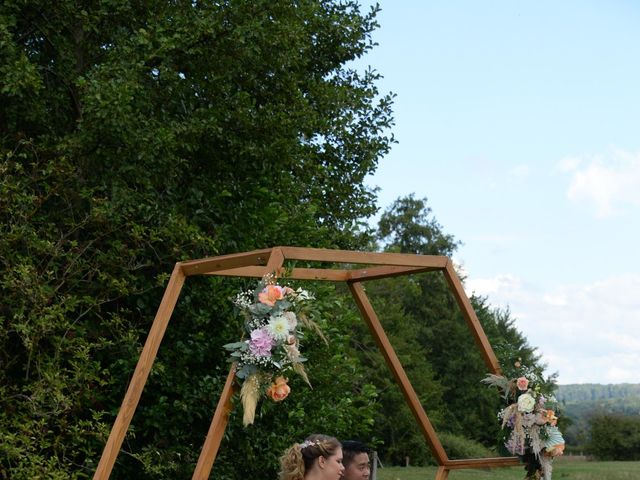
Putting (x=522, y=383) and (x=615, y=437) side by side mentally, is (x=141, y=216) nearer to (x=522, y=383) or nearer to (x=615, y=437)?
(x=522, y=383)

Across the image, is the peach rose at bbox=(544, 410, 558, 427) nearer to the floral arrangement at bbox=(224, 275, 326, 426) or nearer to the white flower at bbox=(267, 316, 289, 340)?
the floral arrangement at bbox=(224, 275, 326, 426)

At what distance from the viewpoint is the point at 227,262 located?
6.82 metres

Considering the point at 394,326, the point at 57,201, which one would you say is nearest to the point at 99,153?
the point at 57,201

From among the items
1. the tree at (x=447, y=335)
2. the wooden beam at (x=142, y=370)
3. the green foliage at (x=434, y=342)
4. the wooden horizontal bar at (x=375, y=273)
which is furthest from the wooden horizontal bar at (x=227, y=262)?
the tree at (x=447, y=335)

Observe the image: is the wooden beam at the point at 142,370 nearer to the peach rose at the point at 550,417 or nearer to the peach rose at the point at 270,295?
the peach rose at the point at 270,295

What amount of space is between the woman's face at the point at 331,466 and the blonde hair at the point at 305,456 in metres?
0.02

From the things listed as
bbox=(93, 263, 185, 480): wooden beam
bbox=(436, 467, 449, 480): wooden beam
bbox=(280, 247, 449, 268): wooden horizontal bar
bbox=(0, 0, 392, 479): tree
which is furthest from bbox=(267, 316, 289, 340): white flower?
bbox=(0, 0, 392, 479): tree

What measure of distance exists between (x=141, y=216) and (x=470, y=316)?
14.6 feet

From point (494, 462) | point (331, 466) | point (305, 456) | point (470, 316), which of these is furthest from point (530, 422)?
point (305, 456)

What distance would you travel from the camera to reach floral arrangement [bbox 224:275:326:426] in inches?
241

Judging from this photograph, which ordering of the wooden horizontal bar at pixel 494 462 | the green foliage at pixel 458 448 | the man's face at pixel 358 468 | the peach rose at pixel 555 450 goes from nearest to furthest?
Answer: the peach rose at pixel 555 450
the wooden horizontal bar at pixel 494 462
the man's face at pixel 358 468
the green foliage at pixel 458 448

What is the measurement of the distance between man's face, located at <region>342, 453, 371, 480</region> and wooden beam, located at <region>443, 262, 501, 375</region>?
3.94 ft

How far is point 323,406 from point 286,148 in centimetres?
282

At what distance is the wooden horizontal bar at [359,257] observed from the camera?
6539 millimetres
